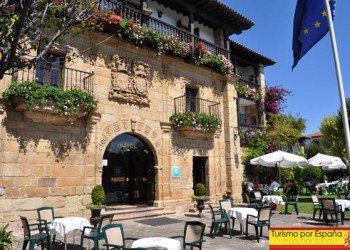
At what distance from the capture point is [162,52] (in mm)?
14156

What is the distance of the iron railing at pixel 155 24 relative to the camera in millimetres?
13256

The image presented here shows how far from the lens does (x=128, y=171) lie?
13.5 metres

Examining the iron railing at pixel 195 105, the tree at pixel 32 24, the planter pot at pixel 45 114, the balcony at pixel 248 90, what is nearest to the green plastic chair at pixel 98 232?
the tree at pixel 32 24

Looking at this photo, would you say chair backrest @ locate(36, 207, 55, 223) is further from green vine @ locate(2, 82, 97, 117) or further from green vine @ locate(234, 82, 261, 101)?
green vine @ locate(234, 82, 261, 101)

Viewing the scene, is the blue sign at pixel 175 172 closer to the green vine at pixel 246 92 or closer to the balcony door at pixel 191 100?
the balcony door at pixel 191 100

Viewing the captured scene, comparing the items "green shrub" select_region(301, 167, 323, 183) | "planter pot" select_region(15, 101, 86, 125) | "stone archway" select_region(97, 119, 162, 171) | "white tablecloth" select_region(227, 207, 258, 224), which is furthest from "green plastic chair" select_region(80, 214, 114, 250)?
"green shrub" select_region(301, 167, 323, 183)

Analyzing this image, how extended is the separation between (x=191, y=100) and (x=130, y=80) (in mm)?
3725

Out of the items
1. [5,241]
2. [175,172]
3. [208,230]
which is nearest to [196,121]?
[175,172]

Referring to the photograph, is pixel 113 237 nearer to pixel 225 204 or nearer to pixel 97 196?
pixel 97 196

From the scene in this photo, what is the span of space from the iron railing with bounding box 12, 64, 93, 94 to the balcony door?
517 cm

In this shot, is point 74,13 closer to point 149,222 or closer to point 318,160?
point 149,222

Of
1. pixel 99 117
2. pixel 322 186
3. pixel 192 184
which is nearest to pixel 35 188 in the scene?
pixel 99 117

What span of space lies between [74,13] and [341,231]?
538 centimetres

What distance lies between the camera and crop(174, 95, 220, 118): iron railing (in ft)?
49.1
